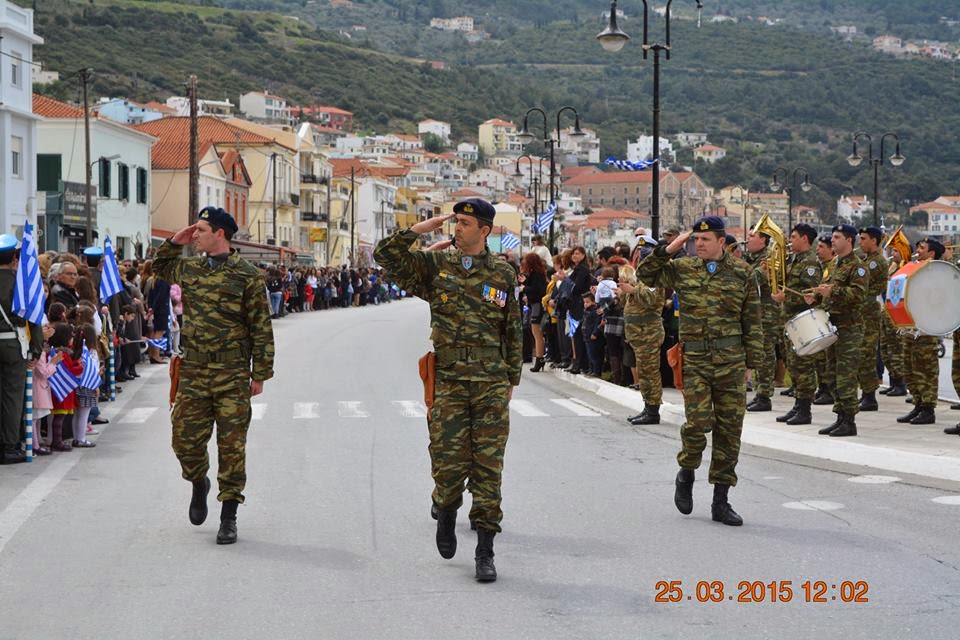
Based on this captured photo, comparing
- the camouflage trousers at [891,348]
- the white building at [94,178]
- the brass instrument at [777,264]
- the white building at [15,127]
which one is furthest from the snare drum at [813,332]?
the white building at [94,178]

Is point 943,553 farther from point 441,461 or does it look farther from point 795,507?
point 441,461

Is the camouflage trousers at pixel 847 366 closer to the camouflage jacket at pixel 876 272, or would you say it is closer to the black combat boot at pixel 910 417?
the camouflage jacket at pixel 876 272

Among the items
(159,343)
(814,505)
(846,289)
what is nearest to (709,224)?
(814,505)

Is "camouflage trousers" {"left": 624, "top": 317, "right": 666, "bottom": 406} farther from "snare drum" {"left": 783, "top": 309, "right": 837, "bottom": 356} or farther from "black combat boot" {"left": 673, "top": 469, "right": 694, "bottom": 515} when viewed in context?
"black combat boot" {"left": 673, "top": 469, "right": 694, "bottom": 515}

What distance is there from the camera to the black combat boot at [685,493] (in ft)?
28.7

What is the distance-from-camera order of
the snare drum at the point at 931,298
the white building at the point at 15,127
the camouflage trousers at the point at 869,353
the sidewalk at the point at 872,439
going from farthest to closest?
the white building at the point at 15,127
the camouflage trousers at the point at 869,353
the snare drum at the point at 931,298
the sidewalk at the point at 872,439

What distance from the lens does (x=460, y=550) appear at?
768cm

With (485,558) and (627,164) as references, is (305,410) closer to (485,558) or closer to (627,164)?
(485,558)

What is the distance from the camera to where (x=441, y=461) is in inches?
282

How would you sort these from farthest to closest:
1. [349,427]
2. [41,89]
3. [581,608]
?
[41,89]
[349,427]
[581,608]

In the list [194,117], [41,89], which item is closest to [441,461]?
[194,117]

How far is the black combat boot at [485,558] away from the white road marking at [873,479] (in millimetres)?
4383

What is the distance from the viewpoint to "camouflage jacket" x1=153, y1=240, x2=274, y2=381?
7949mm

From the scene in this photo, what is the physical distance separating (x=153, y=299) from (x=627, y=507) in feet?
45.8
